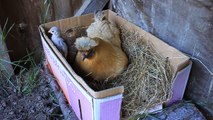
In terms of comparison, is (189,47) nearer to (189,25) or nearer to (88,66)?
(189,25)

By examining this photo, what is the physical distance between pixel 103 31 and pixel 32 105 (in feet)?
2.02

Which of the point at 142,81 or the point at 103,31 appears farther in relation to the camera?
the point at 103,31

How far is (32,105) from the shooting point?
1480 millimetres

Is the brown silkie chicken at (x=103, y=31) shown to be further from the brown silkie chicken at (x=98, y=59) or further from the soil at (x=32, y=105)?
the soil at (x=32, y=105)

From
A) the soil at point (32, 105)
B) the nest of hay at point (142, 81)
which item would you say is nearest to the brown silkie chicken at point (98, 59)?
the nest of hay at point (142, 81)

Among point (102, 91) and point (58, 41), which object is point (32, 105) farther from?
point (102, 91)

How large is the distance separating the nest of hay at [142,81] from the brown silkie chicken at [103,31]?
0.38 feet

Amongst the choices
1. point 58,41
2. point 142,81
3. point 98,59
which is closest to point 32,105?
point 58,41

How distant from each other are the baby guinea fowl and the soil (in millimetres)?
315

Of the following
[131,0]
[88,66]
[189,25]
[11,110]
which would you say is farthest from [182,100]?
[11,110]

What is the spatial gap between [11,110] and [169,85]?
925mm

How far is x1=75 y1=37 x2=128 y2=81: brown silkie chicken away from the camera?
117cm

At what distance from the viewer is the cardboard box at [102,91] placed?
100 cm

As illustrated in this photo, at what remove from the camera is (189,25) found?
1.19m
